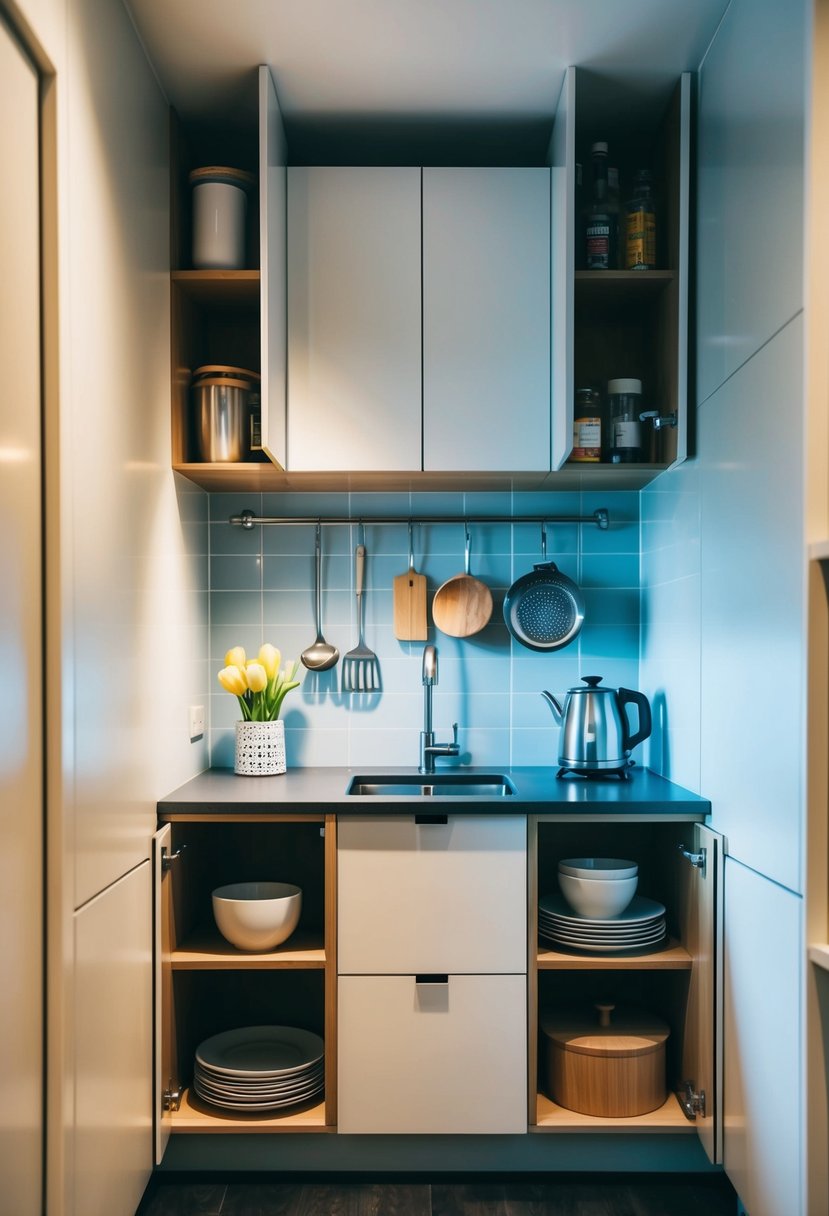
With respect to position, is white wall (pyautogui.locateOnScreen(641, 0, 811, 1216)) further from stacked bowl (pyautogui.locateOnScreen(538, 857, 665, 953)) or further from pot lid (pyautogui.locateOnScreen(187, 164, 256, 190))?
pot lid (pyautogui.locateOnScreen(187, 164, 256, 190))

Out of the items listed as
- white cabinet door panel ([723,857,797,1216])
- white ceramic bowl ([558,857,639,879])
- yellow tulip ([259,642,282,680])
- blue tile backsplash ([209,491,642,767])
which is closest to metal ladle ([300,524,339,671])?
blue tile backsplash ([209,491,642,767])

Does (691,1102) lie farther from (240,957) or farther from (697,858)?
(240,957)

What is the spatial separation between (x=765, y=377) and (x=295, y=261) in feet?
3.97

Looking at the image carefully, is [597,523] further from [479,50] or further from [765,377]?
[479,50]

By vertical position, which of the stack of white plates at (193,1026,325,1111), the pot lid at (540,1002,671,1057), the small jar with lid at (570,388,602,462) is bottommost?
the stack of white plates at (193,1026,325,1111)

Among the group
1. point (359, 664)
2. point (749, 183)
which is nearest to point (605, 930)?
point (359, 664)

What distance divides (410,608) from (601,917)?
0.95 meters

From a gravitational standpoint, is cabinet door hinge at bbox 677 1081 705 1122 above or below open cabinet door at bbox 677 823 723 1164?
below

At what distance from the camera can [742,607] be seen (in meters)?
1.85

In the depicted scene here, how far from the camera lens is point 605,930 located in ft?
7.13

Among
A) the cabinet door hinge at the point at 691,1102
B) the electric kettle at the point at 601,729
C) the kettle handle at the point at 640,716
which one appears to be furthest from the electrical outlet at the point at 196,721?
the cabinet door hinge at the point at 691,1102

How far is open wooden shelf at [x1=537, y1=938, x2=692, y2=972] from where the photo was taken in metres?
2.14

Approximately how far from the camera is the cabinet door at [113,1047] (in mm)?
1620

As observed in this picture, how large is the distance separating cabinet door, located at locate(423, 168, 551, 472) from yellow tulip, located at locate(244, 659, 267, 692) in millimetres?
659
